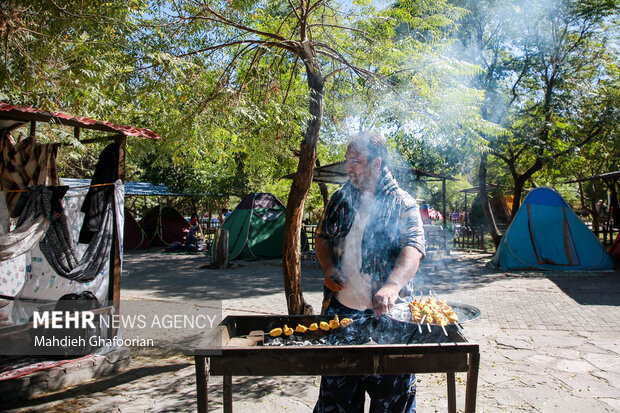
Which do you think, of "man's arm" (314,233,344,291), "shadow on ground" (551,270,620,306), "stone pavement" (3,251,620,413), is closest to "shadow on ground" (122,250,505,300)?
"stone pavement" (3,251,620,413)

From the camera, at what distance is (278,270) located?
40.2ft

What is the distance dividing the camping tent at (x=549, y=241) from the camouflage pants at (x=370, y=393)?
10.2m

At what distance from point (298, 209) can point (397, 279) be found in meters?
2.27

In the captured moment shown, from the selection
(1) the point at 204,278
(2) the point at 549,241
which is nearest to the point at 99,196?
(1) the point at 204,278

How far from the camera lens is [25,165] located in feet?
16.2

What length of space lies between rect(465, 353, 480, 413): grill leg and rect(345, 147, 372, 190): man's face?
119cm

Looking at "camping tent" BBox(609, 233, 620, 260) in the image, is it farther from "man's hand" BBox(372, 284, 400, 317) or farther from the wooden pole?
the wooden pole

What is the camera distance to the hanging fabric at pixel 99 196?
15.3 feet

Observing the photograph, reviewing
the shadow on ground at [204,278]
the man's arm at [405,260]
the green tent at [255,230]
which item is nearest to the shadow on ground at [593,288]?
the shadow on ground at [204,278]

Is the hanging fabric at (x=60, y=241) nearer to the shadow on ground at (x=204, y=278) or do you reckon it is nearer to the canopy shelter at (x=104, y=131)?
the canopy shelter at (x=104, y=131)

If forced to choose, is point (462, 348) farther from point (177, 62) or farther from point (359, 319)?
point (177, 62)

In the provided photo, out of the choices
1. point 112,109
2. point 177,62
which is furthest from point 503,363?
point 112,109

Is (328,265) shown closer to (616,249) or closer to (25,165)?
(25,165)

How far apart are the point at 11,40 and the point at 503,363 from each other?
22.5 ft
